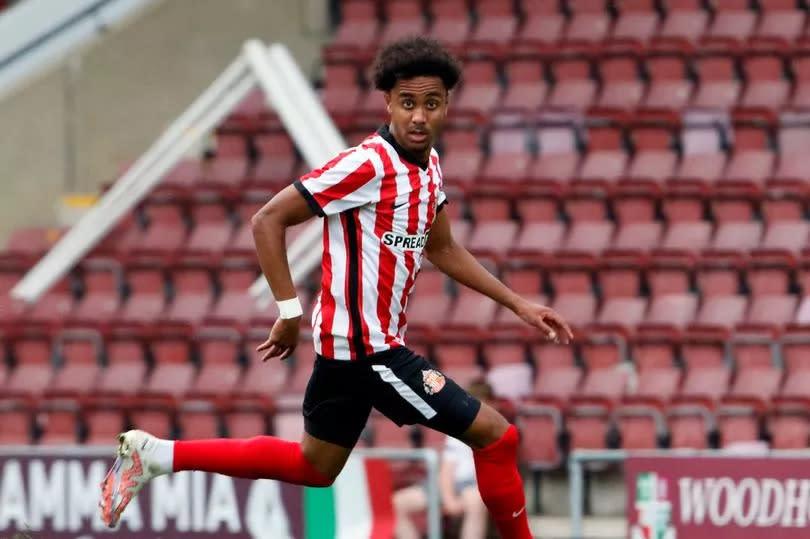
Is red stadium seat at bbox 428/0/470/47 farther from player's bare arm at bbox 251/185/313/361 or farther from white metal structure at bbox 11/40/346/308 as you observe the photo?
player's bare arm at bbox 251/185/313/361

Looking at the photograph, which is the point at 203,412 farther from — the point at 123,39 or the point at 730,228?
the point at 123,39

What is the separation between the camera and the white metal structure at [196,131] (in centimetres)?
1280

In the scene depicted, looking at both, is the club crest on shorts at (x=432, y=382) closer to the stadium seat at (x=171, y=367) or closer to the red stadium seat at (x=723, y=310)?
the red stadium seat at (x=723, y=310)

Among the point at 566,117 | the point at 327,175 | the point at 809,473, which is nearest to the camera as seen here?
the point at 327,175

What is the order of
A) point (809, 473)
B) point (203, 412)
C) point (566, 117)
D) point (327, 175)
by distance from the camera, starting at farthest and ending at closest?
point (566, 117)
point (203, 412)
point (809, 473)
point (327, 175)

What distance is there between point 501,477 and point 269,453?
79 centimetres

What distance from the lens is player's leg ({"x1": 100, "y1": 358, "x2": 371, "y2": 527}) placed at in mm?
5887

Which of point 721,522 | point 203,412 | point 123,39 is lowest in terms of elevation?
point 721,522

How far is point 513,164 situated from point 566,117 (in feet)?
1.63

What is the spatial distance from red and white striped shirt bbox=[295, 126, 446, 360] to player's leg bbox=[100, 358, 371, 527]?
0.19 m

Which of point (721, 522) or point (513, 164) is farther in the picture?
point (513, 164)

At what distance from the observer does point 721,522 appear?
26.6 ft

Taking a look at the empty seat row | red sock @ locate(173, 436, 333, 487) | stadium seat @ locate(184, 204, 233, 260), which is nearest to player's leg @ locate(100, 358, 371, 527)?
red sock @ locate(173, 436, 333, 487)

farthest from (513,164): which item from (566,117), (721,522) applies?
(721,522)
